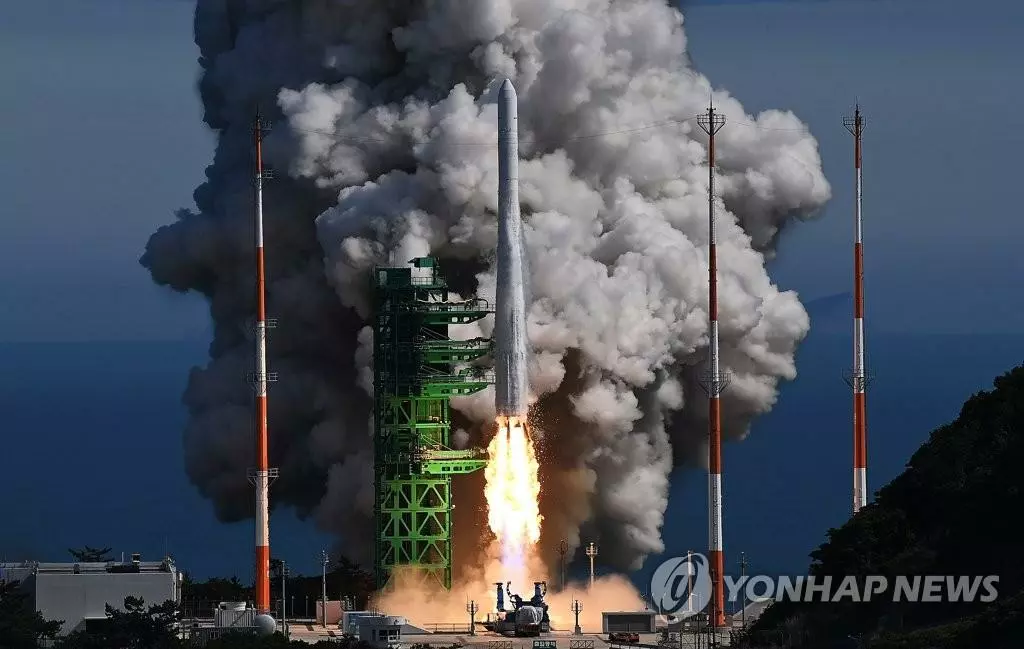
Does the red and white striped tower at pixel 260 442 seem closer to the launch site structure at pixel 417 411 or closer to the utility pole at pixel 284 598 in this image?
the utility pole at pixel 284 598

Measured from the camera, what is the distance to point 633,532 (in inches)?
3152

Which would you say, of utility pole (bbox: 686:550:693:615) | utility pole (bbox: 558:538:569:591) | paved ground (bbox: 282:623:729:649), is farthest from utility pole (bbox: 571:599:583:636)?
utility pole (bbox: 686:550:693:615)

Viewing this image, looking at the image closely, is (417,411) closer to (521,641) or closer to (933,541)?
(521,641)

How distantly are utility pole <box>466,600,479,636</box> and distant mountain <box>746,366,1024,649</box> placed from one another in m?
9.46

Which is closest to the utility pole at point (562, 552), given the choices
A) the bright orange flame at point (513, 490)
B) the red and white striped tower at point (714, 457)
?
the bright orange flame at point (513, 490)

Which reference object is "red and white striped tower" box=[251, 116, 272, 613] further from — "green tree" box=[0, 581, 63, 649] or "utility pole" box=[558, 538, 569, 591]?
"utility pole" box=[558, 538, 569, 591]

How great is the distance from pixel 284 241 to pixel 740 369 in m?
11.4

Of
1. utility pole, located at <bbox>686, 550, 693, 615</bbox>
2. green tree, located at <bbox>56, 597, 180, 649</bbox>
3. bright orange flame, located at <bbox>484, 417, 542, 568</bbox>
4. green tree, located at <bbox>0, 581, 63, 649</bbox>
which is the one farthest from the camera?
utility pole, located at <bbox>686, 550, 693, 615</bbox>

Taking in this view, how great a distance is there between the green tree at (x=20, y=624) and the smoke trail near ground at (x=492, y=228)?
958cm

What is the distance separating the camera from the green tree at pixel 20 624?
68562mm

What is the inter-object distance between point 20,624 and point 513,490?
11476 millimetres

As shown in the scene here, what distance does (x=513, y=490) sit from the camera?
7444cm

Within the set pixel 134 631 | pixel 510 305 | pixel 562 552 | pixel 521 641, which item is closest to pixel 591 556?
pixel 562 552

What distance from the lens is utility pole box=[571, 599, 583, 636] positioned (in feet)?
241
